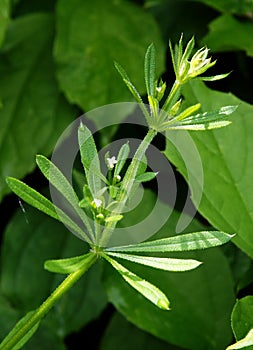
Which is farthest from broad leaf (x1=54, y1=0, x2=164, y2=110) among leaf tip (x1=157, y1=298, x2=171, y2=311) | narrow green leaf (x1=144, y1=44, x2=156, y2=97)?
leaf tip (x1=157, y1=298, x2=171, y2=311)

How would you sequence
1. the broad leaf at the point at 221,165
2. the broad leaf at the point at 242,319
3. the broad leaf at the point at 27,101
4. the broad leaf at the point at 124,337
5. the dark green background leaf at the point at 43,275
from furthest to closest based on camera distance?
the broad leaf at the point at 27,101 < the dark green background leaf at the point at 43,275 < the broad leaf at the point at 124,337 < the broad leaf at the point at 221,165 < the broad leaf at the point at 242,319

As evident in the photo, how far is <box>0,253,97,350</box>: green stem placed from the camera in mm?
585

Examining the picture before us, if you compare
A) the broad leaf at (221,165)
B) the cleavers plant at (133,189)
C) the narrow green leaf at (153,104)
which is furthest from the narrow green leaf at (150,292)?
the broad leaf at (221,165)

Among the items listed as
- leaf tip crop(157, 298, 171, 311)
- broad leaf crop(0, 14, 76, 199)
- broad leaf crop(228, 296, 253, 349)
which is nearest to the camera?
leaf tip crop(157, 298, 171, 311)

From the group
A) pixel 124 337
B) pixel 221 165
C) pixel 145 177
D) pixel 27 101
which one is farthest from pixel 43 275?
pixel 145 177

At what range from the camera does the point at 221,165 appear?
0.87m

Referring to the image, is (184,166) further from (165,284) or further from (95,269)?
(95,269)

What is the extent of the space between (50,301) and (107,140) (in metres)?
0.61

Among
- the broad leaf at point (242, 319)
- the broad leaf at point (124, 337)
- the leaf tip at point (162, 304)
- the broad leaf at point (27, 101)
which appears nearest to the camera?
the leaf tip at point (162, 304)

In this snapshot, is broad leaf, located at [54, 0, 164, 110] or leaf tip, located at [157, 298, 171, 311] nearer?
leaf tip, located at [157, 298, 171, 311]

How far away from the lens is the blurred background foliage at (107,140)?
0.90 metres

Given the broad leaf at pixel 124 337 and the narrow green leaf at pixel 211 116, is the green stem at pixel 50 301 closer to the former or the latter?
the narrow green leaf at pixel 211 116

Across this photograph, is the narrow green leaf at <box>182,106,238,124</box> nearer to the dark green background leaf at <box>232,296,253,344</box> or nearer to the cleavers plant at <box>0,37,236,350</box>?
the cleavers plant at <box>0,37,236,350</box>

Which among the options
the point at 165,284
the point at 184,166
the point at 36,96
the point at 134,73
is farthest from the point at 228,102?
the point at 36,96
